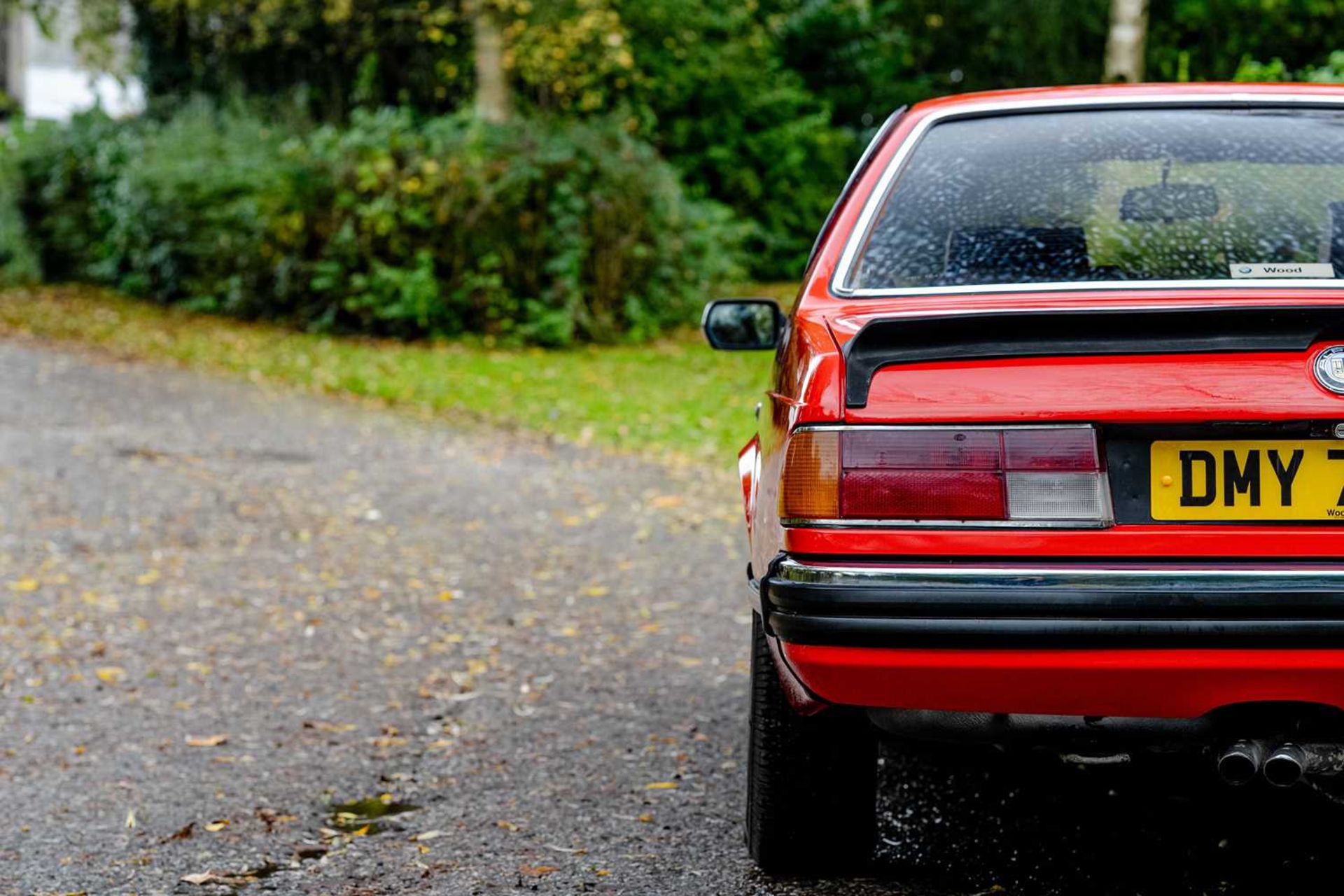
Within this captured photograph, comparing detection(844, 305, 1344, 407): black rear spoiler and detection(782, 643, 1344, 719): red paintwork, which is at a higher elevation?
detection(844, 305, 1344, 407): black rear spoiler

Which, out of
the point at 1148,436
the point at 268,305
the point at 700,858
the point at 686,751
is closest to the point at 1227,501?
the point at 1148,436

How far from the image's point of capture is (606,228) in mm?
16234

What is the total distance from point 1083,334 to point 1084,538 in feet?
1.19

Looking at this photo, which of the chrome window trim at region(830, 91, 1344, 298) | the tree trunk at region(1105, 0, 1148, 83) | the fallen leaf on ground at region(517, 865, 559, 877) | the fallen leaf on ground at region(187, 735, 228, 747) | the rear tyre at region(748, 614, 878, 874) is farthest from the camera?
the tree trunk at region(1105, 0, 1148, 83)

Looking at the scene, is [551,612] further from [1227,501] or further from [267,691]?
[1227,501]

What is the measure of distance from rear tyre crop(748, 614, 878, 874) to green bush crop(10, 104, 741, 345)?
1262cm

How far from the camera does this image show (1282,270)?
10.9 feet

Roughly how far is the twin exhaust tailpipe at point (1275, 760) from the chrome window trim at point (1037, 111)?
852 millimetres

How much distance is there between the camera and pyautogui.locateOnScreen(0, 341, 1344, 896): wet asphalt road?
3826 millimetres

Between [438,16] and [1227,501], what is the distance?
52.1ft

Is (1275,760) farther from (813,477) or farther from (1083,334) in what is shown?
(813,477)

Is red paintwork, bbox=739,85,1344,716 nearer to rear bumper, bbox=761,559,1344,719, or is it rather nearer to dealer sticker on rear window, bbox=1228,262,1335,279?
rear bumper, bbox=761,559,1344,719

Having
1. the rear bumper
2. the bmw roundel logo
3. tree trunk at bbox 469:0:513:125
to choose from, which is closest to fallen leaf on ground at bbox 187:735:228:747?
the rear bumper

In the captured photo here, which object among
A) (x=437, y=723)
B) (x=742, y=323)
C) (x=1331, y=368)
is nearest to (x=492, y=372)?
(x=437, y=723)
